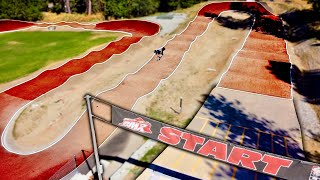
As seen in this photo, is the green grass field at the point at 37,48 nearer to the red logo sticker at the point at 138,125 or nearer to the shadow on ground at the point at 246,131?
the shadow on ground at the point at 246,131

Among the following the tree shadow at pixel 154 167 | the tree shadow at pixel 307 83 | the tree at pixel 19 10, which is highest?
the tree at pixel 19 10

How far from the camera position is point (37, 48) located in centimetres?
4403

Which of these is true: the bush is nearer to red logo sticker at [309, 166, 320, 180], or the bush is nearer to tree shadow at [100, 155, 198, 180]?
tree shadow at [100, 155, 198, 180]

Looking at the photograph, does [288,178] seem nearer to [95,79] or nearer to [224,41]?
[95,79]

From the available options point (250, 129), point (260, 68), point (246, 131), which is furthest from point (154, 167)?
point (260, 68)

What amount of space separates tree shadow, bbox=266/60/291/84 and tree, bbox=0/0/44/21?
52.1m

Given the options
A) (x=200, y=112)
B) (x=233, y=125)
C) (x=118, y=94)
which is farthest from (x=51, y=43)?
(x=233, y=125)

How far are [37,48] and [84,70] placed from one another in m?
14.3

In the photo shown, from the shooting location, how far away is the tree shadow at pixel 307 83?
28.4 m

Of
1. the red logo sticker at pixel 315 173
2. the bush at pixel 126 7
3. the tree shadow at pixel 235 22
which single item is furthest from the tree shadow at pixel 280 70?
the bush at pixel 126 7

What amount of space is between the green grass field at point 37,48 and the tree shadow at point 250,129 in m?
22.8

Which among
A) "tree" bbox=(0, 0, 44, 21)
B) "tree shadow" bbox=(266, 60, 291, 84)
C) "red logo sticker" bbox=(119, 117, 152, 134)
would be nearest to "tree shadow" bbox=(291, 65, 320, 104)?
"tree shadow" bbox=(266, 60, 291, 84)

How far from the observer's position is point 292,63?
3550 centimetres

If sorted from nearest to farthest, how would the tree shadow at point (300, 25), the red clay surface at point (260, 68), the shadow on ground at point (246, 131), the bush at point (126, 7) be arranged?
the shadow on ground at point (246, 131) < the red clay surface at point (260, 68) < the tree shadow at point (300, 25) < the bush at point (126, 7)
